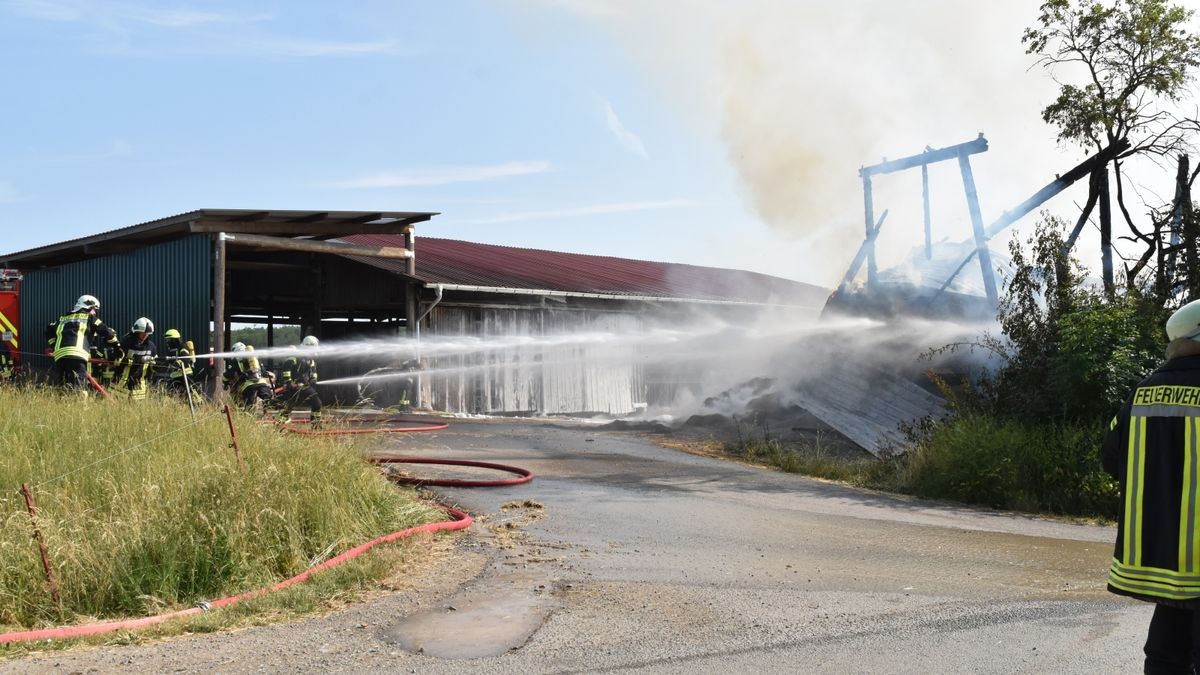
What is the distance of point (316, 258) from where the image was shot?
876 inches

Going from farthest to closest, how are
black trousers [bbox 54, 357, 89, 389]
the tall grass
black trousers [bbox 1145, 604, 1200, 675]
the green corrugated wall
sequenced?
the green corrugated wall
black trousers [bbox 54, 357, 89, 389]
the tall grass
black trousers [bbox 1145, 604, 1200, 675]

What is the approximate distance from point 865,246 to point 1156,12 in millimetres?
5536

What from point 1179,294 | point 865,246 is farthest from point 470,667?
point 865,246

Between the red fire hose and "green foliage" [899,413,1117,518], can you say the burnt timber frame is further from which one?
the red fire hose

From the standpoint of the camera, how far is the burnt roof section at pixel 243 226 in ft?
55.6

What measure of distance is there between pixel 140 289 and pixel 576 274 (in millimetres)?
10484

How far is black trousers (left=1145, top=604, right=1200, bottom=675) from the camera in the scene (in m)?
3.97

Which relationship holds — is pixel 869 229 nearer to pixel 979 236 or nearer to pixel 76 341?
pixel 979 236

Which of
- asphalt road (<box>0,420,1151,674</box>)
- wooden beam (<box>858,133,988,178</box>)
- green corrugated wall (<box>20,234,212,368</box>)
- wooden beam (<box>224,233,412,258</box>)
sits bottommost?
asphalt road (<box>0,420,1151,674</box>)

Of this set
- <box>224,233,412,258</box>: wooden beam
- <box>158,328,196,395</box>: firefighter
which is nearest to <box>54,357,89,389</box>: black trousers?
<box>158,328,196,395</box>: firefighter

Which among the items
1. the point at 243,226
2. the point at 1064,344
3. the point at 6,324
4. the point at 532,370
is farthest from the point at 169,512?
the point at 6,324

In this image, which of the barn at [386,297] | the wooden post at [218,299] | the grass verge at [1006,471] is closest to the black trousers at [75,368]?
the wooden post at [218,299]

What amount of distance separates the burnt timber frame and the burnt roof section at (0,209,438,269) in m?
7.33

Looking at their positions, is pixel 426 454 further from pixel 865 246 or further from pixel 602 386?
pixel 602 386
